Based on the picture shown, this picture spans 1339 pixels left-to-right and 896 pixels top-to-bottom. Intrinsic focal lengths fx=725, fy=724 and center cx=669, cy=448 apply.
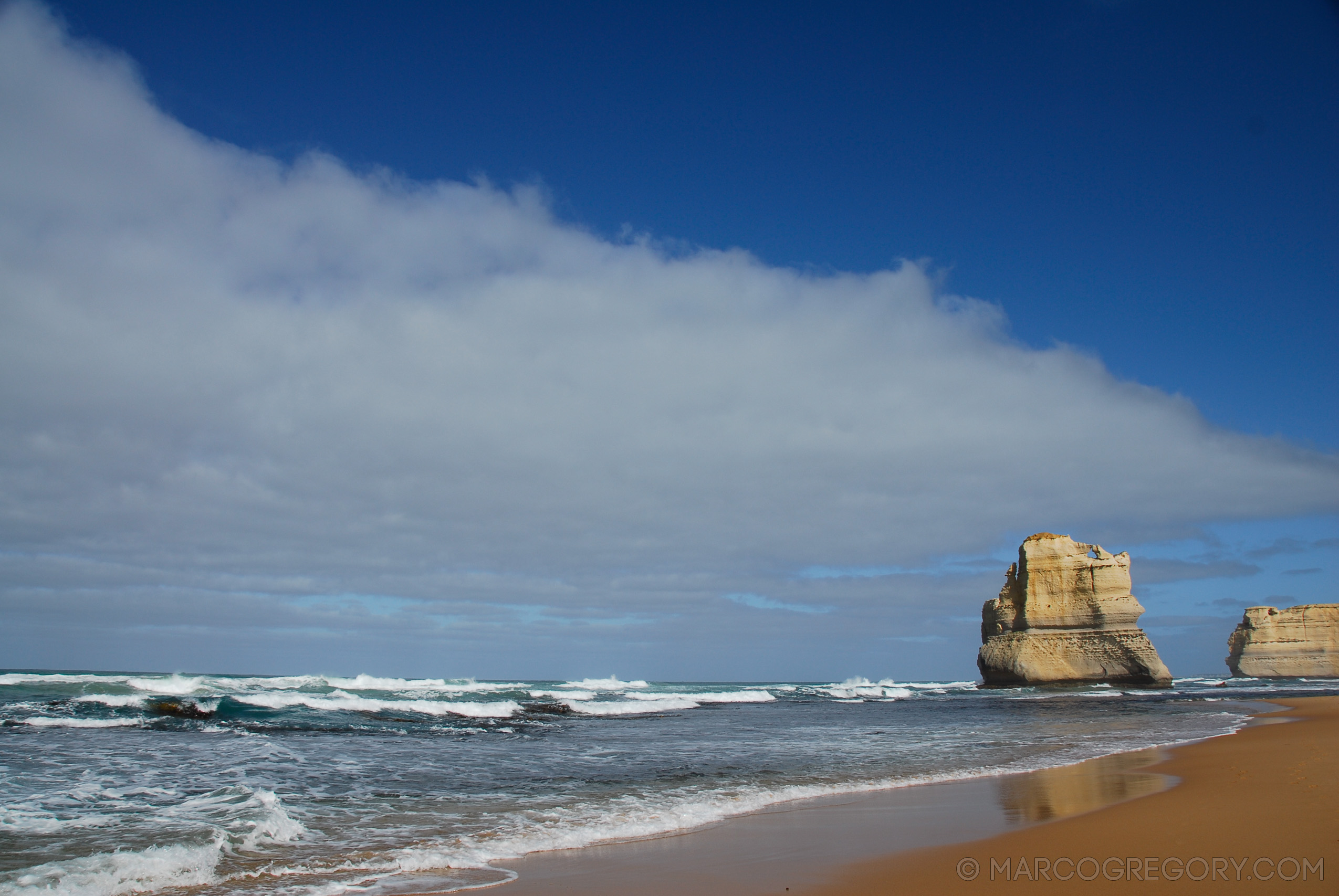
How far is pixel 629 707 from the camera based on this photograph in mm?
30625

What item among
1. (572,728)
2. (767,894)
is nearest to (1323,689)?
(572,728)

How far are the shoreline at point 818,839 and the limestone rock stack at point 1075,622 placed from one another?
1628 inches

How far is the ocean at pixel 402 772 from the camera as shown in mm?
5906

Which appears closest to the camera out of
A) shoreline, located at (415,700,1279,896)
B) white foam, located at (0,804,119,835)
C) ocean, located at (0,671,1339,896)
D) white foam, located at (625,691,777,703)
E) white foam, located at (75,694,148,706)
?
shoreline, located at (415,700,1279,896)

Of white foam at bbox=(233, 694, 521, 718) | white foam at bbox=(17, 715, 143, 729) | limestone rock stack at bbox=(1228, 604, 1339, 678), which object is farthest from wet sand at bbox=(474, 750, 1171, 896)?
limestone rock stack at bbox=(1228, 604, 1339, 678)

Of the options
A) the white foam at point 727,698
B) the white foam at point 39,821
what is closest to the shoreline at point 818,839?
the white foam at point 39,821

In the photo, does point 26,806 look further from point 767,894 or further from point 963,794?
point 963,794

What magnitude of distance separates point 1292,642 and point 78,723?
297 ft

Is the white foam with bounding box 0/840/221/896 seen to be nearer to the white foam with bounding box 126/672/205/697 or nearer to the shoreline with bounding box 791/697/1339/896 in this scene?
the shoreline with bounding box 791/697/1339/896

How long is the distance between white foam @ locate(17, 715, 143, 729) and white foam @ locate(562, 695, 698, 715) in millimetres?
13740

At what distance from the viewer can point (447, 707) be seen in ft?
85.0

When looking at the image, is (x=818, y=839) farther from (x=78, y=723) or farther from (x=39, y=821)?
(x=78, y=723)

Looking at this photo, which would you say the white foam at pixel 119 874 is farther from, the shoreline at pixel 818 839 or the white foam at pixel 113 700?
the white foam at pixel 113 700

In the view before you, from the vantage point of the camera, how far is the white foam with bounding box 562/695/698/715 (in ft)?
90.5
